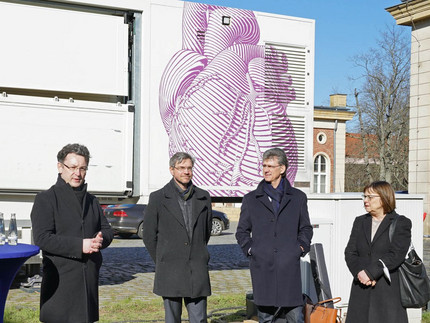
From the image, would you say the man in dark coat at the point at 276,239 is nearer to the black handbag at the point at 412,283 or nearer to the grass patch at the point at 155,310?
the black handbag at the point at 412,283

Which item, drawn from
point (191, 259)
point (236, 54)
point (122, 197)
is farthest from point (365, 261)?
point (236, 54)

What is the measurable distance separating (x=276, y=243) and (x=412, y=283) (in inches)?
44.7

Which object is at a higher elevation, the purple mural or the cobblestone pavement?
the purple mural

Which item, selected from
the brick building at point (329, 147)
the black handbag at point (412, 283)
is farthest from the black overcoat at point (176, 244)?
the brick building at point (329, 147)

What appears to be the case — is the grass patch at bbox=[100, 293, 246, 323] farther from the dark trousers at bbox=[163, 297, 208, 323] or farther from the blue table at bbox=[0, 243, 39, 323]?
the blue table at bbox=[0, 243, 39, 323]

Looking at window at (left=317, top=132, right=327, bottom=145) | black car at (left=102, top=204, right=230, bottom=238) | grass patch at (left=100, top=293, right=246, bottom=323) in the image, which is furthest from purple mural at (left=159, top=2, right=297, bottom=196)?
window at (left=317, top=132, right=327, bottom=145)

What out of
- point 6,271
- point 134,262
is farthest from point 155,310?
point 134,262

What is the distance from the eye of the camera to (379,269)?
542 cm

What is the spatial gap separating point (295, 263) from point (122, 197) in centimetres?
327

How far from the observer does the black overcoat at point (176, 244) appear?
18.3 feet

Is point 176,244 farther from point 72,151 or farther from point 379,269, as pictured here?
point 379,269

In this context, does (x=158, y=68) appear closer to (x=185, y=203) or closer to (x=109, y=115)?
(x=109, y=115)

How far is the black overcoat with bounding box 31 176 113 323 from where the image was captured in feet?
15.4

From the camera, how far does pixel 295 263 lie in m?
5.69
